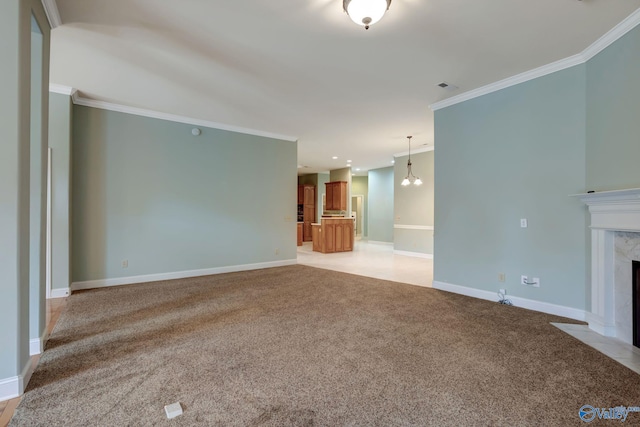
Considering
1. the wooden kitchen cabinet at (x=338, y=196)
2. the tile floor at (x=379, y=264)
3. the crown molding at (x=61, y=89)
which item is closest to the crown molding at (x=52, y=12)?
the crown molding at (x=61, y=89)

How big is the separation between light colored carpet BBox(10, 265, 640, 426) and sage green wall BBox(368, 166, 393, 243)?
22.8 ft

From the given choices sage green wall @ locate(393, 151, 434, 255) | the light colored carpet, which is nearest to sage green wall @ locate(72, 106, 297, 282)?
the light colored carpet

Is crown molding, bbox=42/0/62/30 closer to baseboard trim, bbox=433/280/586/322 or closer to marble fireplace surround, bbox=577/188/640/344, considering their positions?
marble fireplace surround, bbox=577/188/640/344

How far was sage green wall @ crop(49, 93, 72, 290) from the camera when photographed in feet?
13.1

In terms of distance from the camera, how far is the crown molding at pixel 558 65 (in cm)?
263

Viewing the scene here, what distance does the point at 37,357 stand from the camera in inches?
93.0

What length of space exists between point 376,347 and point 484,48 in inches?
123

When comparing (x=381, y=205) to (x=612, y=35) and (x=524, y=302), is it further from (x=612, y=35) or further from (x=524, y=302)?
(x=612, y=35)

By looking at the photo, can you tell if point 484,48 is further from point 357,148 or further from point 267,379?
point 357,148

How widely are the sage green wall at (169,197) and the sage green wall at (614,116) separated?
5026 mm

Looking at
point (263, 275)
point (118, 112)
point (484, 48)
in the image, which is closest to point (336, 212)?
point (263, 275)

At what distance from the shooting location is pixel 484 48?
3.01 meters

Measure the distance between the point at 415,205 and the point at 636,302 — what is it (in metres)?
5.59

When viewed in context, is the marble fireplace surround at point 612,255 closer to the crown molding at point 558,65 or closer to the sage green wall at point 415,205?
the crown molding at point 558,65
